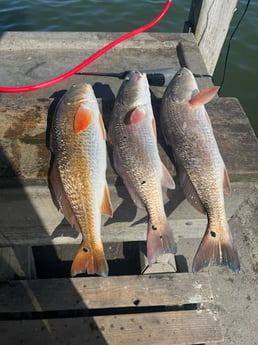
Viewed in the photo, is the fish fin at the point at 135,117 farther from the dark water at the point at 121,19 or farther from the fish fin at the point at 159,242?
the dark water at the point at 121,19

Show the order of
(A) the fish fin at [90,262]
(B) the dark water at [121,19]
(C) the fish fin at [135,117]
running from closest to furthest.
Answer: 1. (A) the fish fin at [90,262]
2. (C) the fish fin at [135,117]
3. (B) the dark water at [121,19]

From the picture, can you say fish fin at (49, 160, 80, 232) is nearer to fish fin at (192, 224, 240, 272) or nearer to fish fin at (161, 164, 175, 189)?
fish fin at (161, 164, 175, 189)

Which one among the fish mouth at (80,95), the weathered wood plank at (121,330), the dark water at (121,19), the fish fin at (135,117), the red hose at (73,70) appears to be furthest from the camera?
the dark water at (121,19)

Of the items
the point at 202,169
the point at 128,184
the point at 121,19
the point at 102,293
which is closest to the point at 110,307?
Result: the point at 102,293

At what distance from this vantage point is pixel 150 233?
2.43m

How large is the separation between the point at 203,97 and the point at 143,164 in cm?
85

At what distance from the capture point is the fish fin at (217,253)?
241 cm

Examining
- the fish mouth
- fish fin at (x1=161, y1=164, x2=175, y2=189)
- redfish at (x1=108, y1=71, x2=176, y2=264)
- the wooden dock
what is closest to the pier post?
the wooden dock

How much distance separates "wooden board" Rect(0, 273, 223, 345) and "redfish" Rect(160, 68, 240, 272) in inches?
25.5

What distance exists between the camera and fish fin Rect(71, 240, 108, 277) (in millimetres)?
2369

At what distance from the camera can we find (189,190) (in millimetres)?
2623

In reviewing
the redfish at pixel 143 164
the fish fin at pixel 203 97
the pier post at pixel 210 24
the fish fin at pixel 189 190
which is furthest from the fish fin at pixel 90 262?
the pier post at pixel 210 24

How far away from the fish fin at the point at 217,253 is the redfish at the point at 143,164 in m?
0.23

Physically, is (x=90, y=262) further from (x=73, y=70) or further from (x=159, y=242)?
(x=73, y=70)
